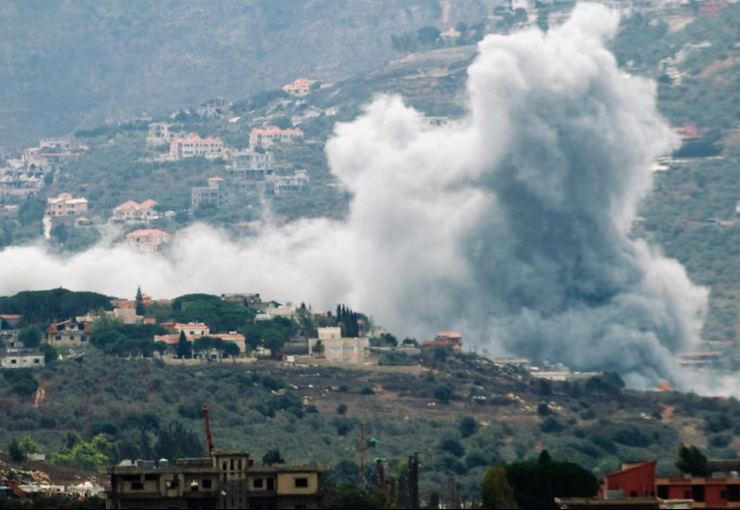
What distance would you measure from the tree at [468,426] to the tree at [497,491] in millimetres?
51782

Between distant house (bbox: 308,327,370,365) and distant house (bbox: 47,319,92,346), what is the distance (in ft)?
32.3

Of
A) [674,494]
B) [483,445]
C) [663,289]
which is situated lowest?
[674,494]

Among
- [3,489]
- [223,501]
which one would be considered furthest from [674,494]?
[3,489]

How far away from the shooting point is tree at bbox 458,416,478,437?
134 m

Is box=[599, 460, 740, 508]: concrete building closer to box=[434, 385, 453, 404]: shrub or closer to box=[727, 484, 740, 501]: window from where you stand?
box=[727, 484, 740, 501]: window

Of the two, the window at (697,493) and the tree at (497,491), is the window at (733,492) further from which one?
the tree at (497,491)

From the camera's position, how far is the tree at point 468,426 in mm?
133625

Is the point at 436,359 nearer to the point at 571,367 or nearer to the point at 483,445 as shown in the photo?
the point at 571,367

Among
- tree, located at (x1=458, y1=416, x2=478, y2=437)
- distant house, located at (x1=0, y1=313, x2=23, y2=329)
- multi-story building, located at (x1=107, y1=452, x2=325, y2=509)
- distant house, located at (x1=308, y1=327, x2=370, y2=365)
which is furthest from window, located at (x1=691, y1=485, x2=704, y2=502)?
distant house, located at (x1=0, y1=313, x2=23, y2=329)

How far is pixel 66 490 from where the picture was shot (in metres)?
98.8

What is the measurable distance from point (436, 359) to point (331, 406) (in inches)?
444

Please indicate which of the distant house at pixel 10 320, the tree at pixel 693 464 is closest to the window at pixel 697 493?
the tree at pixel 693 464

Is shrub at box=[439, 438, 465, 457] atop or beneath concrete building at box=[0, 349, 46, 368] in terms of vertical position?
beneath

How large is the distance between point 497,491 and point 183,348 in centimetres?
7462
